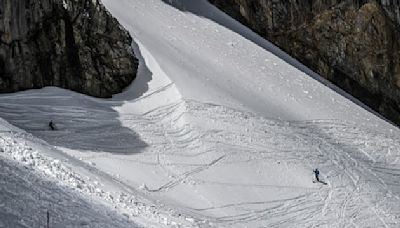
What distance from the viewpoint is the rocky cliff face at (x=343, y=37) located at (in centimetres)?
5441

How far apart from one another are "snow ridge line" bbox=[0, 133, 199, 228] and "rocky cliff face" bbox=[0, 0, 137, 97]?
33.3ft

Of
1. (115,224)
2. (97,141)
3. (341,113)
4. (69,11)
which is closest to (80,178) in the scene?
(115,224)

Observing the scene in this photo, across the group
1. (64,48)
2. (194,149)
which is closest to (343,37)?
(194,149)

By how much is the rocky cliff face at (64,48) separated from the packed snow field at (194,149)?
42.8 inches

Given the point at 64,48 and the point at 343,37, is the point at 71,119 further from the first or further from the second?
the point at 343,37

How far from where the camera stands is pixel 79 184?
18.9m

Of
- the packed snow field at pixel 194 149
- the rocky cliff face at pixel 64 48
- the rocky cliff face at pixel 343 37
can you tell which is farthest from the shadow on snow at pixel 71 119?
the rocky cliff face at pixel 343 37

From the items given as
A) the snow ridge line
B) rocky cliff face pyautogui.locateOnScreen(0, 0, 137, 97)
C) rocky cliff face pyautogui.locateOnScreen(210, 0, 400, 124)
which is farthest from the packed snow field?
rocky cliff face pyautogui.locateOnScreen(210, 0, 400, 124)

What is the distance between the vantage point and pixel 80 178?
20.0 metres

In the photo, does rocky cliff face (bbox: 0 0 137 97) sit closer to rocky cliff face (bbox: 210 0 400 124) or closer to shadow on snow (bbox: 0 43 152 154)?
shadow on snow (bbox: 0 43 152 154)

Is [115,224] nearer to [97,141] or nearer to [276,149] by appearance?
[97,141]

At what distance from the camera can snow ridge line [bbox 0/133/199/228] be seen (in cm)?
1845

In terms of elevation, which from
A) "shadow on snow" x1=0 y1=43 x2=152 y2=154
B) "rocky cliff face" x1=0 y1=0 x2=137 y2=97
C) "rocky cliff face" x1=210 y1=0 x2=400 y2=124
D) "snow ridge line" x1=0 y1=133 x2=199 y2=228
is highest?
"rocky cliff face" x1=210 y1=0 x2=400 y2=124

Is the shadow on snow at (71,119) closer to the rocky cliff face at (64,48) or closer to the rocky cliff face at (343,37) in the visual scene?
the rocky cliff face at (64,48)
